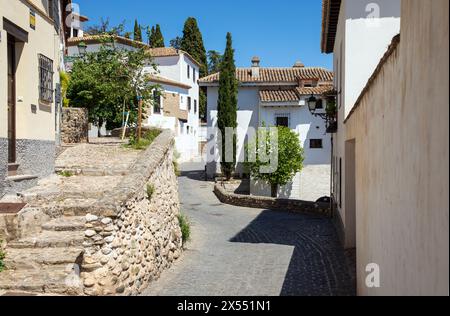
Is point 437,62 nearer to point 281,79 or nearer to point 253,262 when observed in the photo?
point 253,262

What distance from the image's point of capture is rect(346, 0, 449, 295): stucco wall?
2750mm

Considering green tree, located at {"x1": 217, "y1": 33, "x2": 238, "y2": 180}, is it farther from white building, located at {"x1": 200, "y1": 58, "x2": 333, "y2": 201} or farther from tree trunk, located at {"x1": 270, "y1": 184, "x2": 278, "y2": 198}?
tree trunk, located at {"x1": 270, "y1": 184, "x2": 278, "y2": 198}

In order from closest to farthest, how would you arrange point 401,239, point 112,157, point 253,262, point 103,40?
point 401,239 → point 253,262 → point 112,157 → point 103,40

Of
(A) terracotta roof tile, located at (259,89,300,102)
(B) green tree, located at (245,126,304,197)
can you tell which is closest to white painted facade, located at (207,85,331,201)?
(A) terracotta roof tile, located at (259,89,300,102)

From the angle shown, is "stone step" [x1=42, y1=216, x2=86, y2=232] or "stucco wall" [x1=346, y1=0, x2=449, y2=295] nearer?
"stucco wall" [x1=346, y1=0, x2=449, y2=295]

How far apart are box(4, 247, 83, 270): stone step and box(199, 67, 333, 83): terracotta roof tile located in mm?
25957

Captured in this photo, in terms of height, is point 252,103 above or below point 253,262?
above

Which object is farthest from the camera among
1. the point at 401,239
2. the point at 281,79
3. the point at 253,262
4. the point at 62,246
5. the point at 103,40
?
the point at 281,79

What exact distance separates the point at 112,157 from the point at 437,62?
11.7m

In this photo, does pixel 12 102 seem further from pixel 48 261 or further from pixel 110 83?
pixel 110 83

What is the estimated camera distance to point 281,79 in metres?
32.2

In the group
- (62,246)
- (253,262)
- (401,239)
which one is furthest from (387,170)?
(253,262)

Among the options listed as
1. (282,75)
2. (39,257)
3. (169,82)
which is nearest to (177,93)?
(169,82)

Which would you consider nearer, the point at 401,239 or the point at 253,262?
the point at 401,239
